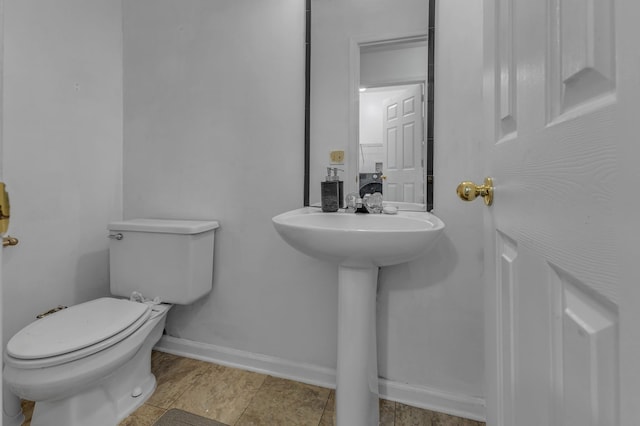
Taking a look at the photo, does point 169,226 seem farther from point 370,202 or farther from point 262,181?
point 370,202

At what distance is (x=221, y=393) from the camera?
1406mm

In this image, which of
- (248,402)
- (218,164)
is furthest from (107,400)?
(218,164)

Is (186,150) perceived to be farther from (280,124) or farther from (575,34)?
(575,34)

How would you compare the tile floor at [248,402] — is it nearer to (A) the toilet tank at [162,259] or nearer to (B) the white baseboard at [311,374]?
(B) the white baseboard at [311,374]

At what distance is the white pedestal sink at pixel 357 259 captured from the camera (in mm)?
902

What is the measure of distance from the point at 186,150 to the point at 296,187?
0.67 metres

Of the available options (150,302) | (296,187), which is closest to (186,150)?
(296,187)

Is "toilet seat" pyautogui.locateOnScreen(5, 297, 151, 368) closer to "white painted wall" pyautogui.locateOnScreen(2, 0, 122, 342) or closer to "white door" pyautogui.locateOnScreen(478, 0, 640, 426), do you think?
"white painted wall" pyautogui.locateOnScreen(2, 0, 122, 342)

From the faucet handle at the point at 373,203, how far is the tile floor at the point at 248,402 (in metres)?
0.86

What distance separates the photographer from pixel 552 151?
375 millimetres

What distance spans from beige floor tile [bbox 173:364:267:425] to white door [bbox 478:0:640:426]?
3.63 feet

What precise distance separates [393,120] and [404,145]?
0.38 ft

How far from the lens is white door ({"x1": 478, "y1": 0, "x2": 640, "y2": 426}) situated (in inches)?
10.3

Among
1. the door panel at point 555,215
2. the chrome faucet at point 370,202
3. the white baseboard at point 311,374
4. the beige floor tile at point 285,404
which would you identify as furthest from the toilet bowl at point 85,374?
the door panel at point 555,215
